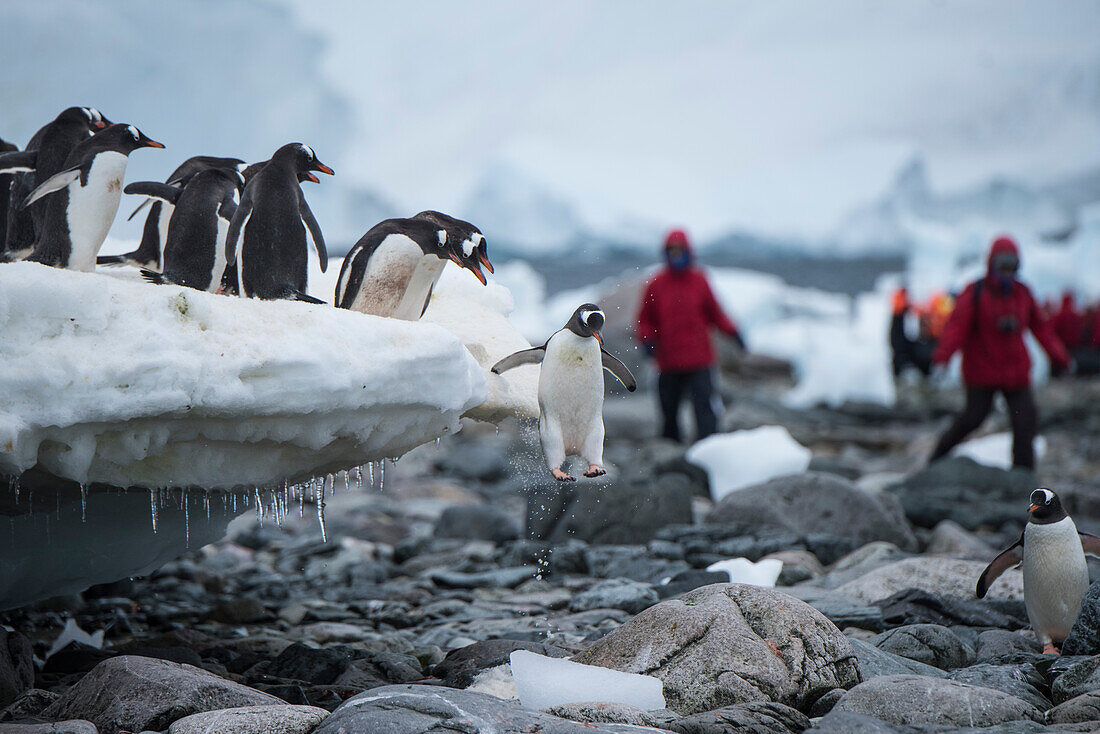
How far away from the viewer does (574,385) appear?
8.14ft

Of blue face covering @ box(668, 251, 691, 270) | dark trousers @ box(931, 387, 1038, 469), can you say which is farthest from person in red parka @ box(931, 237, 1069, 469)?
blue face covering @ box(668, 251, 691, 270)

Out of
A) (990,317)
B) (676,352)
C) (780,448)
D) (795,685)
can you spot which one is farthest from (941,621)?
(676,352)

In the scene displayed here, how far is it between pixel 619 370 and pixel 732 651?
800 millimetres

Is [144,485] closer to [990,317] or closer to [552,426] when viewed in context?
[552,426]

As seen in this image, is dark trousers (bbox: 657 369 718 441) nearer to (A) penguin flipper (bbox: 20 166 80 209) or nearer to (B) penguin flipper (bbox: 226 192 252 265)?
(B) penguin flipper (bbox: 226 192 252 265)

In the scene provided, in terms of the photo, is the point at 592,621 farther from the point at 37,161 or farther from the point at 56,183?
the point at 37,161

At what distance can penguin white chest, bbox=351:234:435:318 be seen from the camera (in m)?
2.87

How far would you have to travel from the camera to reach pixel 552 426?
→ 97.3 inches

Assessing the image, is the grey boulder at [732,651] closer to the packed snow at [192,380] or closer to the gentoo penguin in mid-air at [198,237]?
the packed snow at [192,380]

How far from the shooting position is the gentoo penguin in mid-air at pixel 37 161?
329 cm

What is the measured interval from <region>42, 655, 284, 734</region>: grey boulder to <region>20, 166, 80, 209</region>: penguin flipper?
4.49 ft

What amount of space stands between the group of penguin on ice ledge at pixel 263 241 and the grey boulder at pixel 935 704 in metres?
0.87

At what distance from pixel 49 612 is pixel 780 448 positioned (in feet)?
15.0

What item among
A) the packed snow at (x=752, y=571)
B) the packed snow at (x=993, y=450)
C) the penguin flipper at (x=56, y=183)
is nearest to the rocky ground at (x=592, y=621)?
the packed snow at (x=752, y=571)
